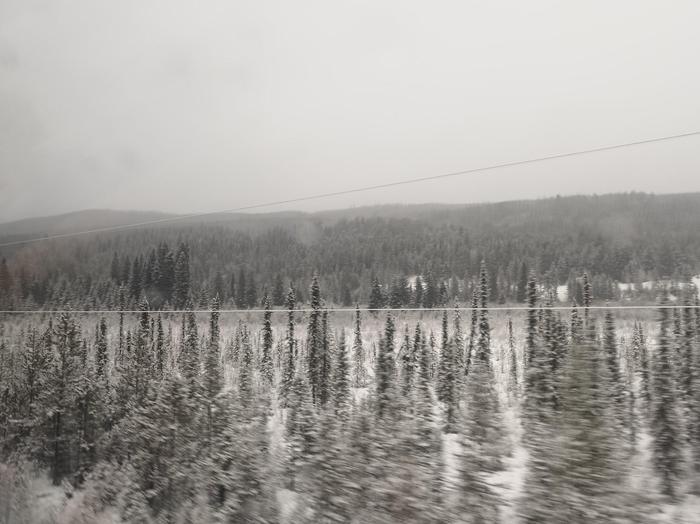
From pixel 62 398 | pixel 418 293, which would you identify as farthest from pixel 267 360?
pixel 62 398

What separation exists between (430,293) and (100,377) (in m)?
36.6

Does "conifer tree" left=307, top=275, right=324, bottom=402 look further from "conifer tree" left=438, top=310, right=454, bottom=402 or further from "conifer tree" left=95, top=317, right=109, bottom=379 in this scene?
"conifer tree" left=95, top=317, right=109, bottom=379

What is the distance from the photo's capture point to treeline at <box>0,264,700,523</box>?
5.70m

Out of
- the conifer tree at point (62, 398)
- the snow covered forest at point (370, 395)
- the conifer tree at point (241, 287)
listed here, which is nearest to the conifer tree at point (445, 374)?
the snow covered forest at point (370, 395)

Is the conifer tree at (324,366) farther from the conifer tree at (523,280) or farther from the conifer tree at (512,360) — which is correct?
the conifer tree at (512,360)

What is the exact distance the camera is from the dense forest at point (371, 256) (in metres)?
17.5

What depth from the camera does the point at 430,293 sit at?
187 feet

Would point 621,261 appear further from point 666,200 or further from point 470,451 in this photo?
point 470,451

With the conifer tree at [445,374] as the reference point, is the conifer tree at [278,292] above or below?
above

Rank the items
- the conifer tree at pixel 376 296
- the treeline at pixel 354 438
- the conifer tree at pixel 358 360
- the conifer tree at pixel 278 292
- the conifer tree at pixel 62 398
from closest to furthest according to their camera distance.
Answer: the treeline at pixel 354 438
the conifer tree at pixel 62 398
the conifer tree at pixel 278 292
the conifer tree at pixel 376 296
the conifer tree at pixel 358 360

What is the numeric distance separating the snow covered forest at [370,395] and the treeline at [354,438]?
47mm

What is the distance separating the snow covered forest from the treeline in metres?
0.05

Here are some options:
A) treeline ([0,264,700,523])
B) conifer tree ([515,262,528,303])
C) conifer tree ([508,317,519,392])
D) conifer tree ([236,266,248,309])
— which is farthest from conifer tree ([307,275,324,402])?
conifer tree ([508,317,519,392])

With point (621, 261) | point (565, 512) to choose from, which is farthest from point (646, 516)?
point (621, 261)
